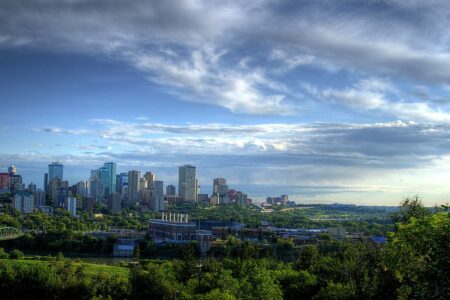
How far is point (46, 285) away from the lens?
2178 centimetres

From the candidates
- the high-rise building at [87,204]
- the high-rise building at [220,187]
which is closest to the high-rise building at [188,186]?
the high-rise building at [220,187]

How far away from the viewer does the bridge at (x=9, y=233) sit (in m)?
61.2

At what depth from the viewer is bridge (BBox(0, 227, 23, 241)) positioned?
61.2m

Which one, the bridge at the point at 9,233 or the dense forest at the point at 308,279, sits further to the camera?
the bridge at the point at 9,233

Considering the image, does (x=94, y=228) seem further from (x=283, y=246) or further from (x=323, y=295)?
(x=323, y=295)

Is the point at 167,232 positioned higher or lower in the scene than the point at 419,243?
lower

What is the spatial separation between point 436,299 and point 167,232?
199ft

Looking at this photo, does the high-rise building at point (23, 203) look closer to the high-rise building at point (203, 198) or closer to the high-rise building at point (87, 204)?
the high-rise building at point (87, 204)

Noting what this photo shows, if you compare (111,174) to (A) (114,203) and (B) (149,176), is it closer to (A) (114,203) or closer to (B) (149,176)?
(B) (149,176)

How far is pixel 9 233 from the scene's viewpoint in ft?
216

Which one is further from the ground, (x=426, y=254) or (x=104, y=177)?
(x=104, y=177)

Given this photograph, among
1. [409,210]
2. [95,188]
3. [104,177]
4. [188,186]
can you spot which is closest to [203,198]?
[188,186]

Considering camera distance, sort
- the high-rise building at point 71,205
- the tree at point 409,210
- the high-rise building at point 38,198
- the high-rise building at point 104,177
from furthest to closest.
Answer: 1. the high-rise building at point 104,177
2. the high-rise building at point 38,198
3. the high-rise building at point 71,205
4. the tree at point 409,210

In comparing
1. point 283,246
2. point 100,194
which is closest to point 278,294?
point 283,246
